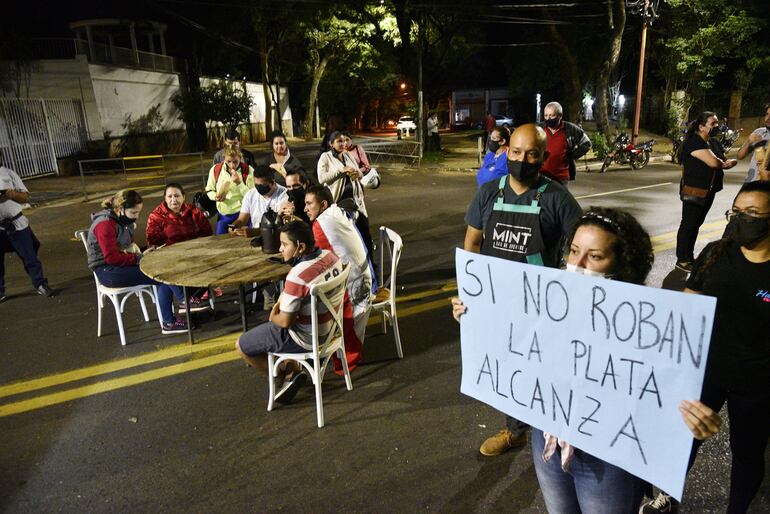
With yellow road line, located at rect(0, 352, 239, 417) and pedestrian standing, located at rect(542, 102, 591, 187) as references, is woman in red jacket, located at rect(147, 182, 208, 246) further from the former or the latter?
pedestrian standing, located at rect(542, 102, 591, 187)

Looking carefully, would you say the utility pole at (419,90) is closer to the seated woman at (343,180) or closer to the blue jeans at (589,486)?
the seated woman at (343,180)

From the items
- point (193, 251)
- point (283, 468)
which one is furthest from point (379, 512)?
point (193, 251)

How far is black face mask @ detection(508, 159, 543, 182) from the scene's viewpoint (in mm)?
2678

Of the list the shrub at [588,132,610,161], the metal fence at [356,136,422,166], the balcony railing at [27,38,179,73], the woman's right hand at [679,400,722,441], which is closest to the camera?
the woman's right hand at [679,400,722,441]

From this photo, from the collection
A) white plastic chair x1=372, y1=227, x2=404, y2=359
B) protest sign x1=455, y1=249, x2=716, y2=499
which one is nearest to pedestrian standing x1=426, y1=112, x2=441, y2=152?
white plastic chair x1=372, y1=227, x2=404, y2=359

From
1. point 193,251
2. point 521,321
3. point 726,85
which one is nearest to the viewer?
point 521,321

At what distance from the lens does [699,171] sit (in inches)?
223

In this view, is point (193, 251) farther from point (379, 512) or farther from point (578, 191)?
point (578, 191)

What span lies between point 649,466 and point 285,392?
2.59 meters

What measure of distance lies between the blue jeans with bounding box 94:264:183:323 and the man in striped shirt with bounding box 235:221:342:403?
65.9 inches

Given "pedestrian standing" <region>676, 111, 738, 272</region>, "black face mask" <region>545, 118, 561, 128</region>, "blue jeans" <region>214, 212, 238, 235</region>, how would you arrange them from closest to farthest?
"pedestrian standing" <region>676, 111, 738, 272</region>, "black face mask" <region>545, 118, 561, 128</region>, "blue jeans" <region>214, 212, 238, 235</region>

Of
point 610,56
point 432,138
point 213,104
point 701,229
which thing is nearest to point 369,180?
point 701,229

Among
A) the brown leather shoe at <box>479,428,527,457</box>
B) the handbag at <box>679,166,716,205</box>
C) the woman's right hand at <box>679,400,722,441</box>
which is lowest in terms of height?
the brown leather shoe at <box>479,428,527,457</box>

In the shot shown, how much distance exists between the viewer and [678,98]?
2405 centimetres
